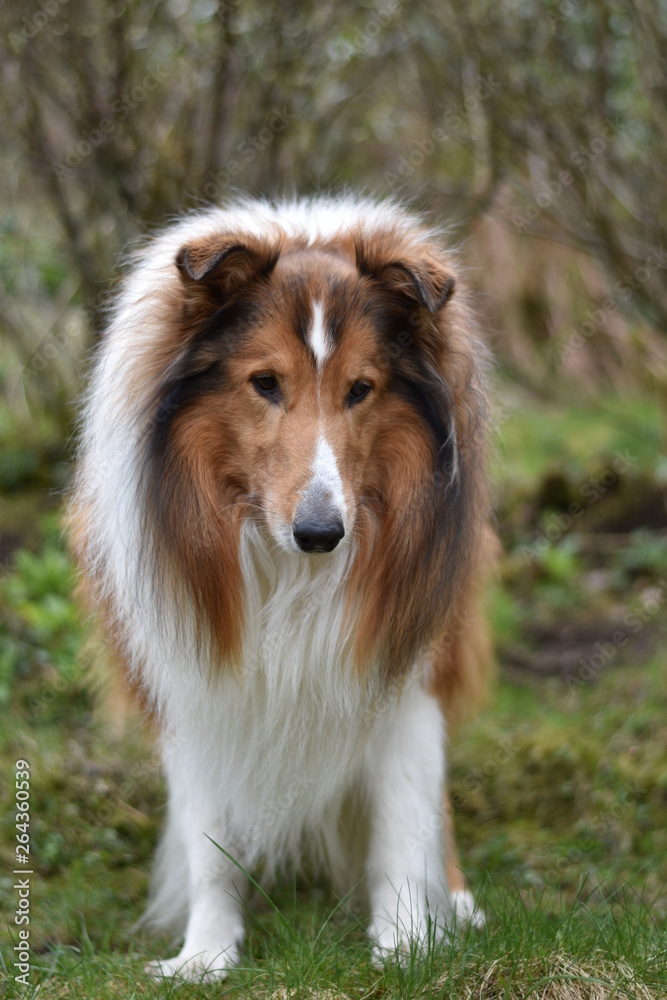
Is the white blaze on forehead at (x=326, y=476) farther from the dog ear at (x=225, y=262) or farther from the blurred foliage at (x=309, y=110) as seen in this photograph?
the blurred foliage at (x=309, y=110)

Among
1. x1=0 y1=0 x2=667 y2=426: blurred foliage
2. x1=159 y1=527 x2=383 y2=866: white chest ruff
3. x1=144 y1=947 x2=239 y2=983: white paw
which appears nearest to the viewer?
x1=144 y1=947 x2=239 y2=983: white paw

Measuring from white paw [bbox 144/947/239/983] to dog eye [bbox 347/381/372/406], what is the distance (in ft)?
5.29

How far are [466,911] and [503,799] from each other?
3.86 feet

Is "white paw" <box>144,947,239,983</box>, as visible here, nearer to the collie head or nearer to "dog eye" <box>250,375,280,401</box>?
the collie head

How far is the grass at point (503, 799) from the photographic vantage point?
280 centimetres

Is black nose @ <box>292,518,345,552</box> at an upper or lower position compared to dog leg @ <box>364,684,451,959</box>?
upper

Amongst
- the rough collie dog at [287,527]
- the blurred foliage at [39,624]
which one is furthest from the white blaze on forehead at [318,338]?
the blurred foliage at [39,624]

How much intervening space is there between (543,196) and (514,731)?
2.95m

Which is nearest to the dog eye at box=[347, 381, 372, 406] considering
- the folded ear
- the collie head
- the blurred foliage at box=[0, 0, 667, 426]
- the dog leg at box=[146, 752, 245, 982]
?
the collie head

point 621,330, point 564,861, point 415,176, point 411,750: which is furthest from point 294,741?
point 621,330

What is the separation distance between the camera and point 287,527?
2768 millimetres

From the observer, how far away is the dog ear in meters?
2.83

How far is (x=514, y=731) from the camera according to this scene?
4.75m

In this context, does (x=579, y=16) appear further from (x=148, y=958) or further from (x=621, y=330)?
(x=148, y=958)
